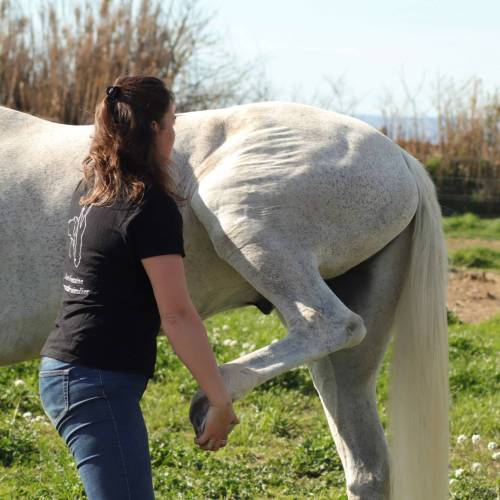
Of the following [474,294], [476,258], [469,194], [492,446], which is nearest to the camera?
[492,446]

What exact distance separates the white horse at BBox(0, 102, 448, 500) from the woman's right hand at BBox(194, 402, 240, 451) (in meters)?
0.32

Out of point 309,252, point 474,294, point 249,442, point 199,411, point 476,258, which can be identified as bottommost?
point 476,258

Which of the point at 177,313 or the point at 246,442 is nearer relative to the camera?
the point at 177,313

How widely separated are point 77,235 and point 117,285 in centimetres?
21

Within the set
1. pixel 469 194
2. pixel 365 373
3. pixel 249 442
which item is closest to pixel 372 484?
pixel 365 373

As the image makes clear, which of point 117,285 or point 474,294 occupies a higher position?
point 117,285

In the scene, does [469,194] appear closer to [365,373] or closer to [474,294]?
[474,294]

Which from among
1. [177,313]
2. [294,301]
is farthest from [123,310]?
[294,301]

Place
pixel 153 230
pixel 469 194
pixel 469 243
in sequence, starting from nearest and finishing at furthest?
pixel 153 230 → pixel 469 243 → pixel 469 194

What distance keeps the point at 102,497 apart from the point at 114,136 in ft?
2.99

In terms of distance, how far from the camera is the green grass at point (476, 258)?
398 inches

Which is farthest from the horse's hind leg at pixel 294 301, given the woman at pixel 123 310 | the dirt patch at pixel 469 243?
the dirt patch at pixel 469 243

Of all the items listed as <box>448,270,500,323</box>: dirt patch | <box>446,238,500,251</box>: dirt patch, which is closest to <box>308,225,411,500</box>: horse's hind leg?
<box>448,270,500,323</box>: dirt patch

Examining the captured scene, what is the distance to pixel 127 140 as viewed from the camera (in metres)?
2.33
